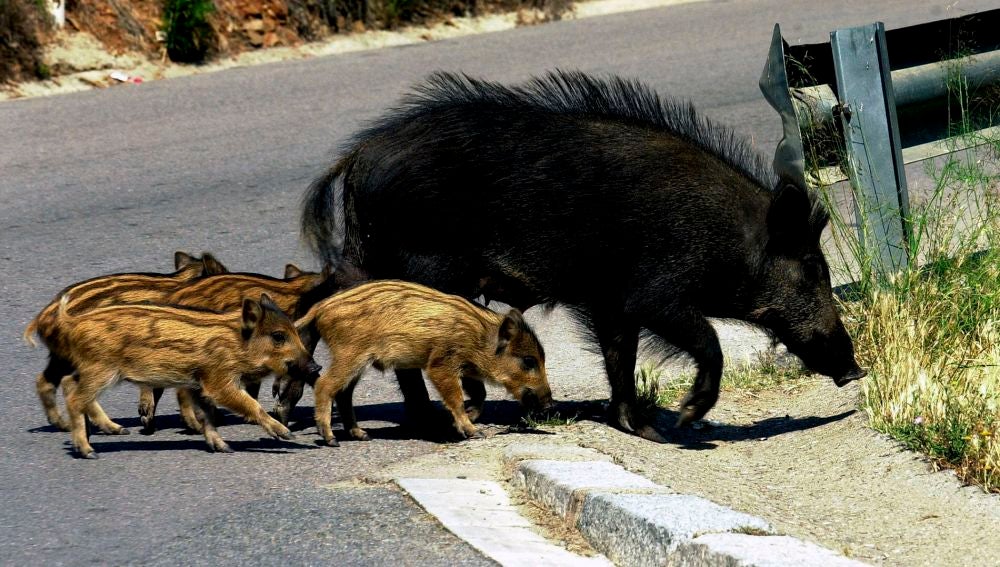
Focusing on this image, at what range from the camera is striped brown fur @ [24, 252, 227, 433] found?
19.4 feet

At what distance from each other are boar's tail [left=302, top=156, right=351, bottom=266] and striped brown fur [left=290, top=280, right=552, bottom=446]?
60 centimetres

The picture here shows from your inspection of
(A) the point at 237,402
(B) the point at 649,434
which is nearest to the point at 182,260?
(A) the point at 237,402

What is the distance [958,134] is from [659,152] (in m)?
1.99

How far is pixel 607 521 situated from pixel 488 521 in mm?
452

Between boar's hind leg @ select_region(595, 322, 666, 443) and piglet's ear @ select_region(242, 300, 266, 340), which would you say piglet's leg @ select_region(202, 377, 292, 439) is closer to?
piglet's ear @ select_region(242, 300, 266, 340)

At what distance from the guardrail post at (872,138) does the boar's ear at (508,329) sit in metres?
1.91

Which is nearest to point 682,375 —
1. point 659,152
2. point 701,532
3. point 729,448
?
point 729,448

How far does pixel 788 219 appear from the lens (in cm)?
626

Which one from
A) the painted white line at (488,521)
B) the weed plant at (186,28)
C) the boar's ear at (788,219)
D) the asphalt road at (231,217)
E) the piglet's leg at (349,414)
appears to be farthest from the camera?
the weed plant at (186,28)

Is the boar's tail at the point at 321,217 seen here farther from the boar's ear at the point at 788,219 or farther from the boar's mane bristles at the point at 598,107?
the boar's ear at the point at 788,219

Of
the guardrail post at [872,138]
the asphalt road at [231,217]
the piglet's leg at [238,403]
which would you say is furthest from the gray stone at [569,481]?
the guardrail post at [872,138]

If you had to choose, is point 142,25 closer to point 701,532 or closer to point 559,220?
point 559,220

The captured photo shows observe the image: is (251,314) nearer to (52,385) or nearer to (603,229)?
(52,385)

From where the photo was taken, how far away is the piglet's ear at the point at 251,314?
5.90 m
